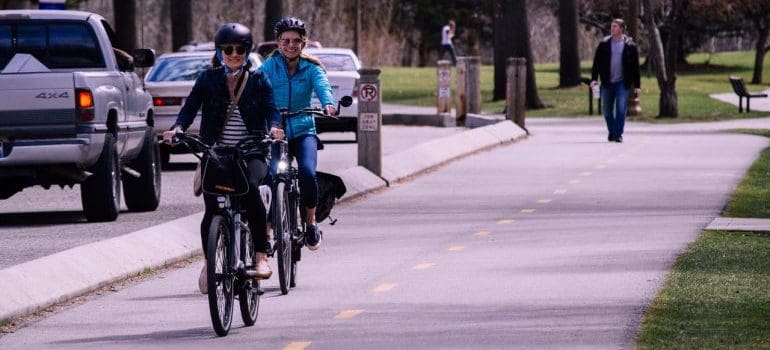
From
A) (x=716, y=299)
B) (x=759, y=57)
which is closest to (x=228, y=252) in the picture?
(x=716, y=299)

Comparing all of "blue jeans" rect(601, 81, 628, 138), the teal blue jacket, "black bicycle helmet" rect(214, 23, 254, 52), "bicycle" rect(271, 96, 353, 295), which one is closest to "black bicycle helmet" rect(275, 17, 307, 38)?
the teal blue jacket

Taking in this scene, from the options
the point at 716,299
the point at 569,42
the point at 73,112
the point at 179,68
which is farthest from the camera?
the point at 569,42

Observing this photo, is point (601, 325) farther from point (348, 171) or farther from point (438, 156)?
point (438, 156)

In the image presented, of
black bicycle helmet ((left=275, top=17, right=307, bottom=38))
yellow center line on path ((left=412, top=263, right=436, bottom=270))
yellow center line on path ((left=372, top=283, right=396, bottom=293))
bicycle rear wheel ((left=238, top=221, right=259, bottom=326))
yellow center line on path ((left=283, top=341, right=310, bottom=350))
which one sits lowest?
yellow center line on path ((left=412, top=263, right=436, bottom=270))

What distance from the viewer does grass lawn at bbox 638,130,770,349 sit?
9.58 m

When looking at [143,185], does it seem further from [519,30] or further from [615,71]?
[519,30]

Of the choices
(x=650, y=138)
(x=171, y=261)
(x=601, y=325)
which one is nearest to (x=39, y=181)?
(x=171, y=261)

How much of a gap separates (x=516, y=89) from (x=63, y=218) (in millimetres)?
15059

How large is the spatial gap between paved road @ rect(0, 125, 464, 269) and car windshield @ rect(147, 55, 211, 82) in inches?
49.0

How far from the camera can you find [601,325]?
10180mm

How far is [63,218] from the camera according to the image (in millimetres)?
17688

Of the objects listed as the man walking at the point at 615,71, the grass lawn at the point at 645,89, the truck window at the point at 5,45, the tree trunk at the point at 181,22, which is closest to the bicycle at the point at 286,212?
the truck window at the point at 5,45

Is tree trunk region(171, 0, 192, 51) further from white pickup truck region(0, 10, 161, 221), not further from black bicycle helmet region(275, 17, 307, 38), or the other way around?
black bicycle helmet region(275, 17, 307, 38)

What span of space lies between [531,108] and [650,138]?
39.6 feet
